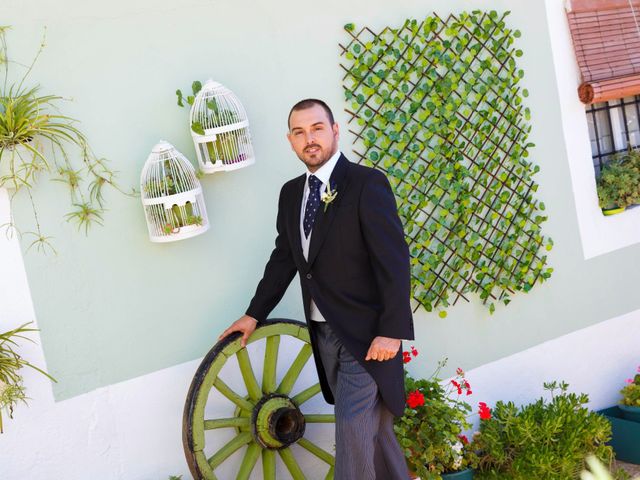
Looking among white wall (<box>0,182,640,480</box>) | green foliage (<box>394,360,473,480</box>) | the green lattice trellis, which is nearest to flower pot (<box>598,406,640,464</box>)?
the green lattice trellis

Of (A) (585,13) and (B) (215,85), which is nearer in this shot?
(B) (215,85)

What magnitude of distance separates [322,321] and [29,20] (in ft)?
5.14

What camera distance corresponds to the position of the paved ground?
4.11 meters

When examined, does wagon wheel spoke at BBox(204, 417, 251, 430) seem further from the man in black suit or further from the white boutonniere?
the white boutonniere

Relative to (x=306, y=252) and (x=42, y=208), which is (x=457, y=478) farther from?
(x=42, y=208)

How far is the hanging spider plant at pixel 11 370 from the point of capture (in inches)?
117

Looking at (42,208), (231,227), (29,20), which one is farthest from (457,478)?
(29,20)

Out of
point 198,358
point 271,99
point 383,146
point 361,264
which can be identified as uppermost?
point 271,99

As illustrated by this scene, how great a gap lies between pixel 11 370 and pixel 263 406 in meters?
0.97

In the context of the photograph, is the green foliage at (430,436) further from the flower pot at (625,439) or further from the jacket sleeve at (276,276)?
the flower pot at (625,439)

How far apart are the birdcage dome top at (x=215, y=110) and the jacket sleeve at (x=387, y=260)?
0.78 metres

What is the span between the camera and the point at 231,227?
11.7ft

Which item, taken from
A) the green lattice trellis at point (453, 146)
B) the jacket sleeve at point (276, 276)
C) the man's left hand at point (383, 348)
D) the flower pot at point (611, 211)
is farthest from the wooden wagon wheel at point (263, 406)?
the flower pot at point (611, 211)

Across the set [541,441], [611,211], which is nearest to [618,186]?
[611,211]
